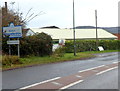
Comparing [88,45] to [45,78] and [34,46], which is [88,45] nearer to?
[34,46]

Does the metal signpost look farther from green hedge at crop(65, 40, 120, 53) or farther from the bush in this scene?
green hedge at crop(65, 40, 120, 53)

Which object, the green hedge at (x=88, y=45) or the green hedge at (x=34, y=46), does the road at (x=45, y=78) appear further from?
the green hedge at (x=88, y=45)

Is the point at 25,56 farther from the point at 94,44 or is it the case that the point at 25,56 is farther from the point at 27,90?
the point at 94,44

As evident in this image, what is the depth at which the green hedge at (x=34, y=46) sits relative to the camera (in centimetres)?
2247

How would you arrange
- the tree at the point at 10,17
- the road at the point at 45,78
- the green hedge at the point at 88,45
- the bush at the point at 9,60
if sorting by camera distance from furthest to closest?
1. the green hedge at the point at 88,45
2. the tree at the point at 10,17
3. the bush at the point at 9,60
4. the road at the point at 45,78

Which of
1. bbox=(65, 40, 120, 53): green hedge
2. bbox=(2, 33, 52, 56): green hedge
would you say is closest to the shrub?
bbox=(2, 33, 52, 56): green hedge

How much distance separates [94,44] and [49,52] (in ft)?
63.6

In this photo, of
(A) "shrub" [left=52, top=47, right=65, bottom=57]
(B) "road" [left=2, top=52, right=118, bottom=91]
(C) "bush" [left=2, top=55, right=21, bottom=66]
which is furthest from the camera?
(A) "shrub" [left=52, top=47, right=65, bottom=57]

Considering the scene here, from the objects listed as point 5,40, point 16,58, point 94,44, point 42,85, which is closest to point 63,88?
point 42,85

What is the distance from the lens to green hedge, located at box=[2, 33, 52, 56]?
22.5 meters

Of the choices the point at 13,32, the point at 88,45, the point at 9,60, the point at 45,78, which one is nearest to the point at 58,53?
the point at 13,32

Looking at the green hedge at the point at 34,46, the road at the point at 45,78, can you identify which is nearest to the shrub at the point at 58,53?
the green hedge at the point at 34,46

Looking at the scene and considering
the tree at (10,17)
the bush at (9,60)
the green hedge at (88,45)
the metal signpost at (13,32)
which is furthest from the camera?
the green hedge at (88,45)

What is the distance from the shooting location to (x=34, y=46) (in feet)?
80.0
